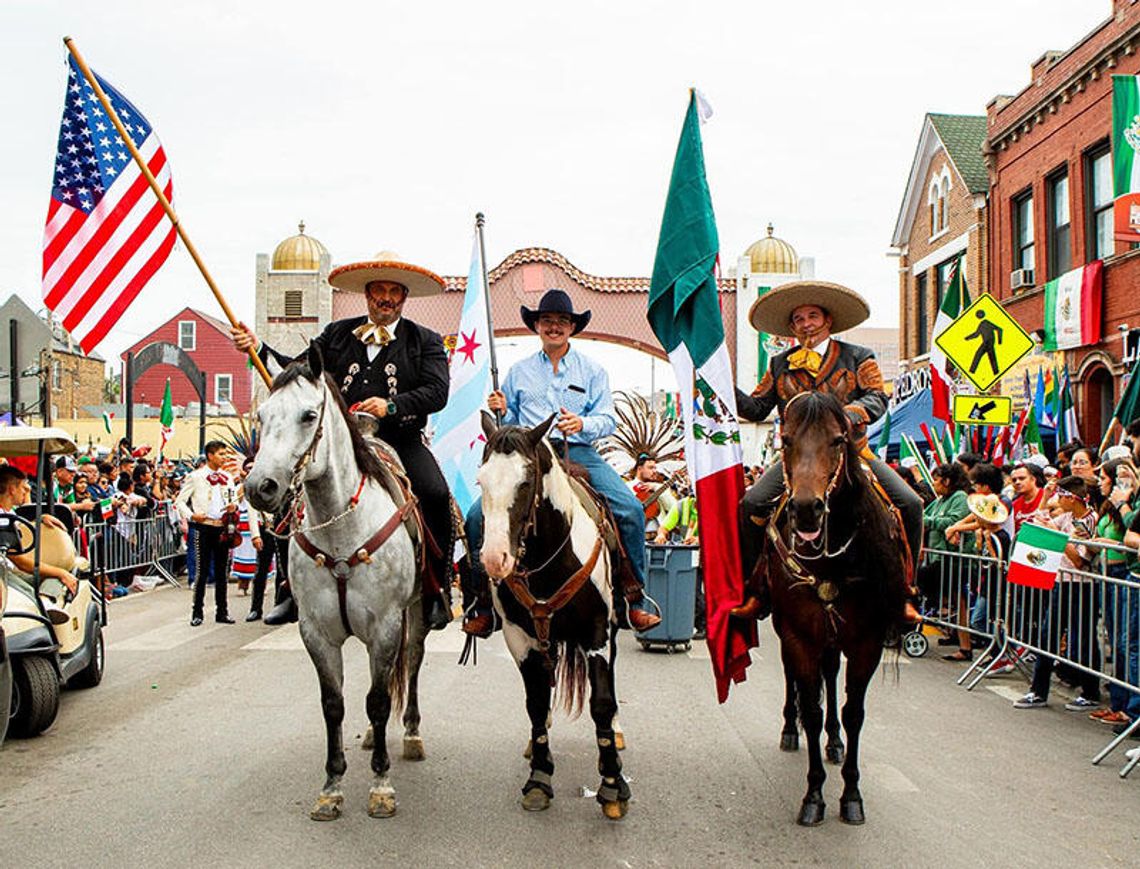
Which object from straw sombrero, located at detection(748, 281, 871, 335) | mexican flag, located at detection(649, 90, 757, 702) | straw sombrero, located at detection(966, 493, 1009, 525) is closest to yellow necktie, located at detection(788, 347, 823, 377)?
straw sombrero, located at detection(748, 281, 871, 335)

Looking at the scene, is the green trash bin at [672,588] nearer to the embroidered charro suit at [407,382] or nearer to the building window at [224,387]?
the embroidered charro suit at [407,382]

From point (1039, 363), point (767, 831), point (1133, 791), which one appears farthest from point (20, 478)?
point (1039, 363)

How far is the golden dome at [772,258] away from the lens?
36156 millimetres

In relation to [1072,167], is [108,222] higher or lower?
lower

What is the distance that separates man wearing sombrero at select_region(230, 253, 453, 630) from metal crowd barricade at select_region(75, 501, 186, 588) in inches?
325

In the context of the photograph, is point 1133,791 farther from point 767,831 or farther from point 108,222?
point 108,222

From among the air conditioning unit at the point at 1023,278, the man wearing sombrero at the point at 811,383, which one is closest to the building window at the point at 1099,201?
the air conditioning unit at the point at 1023,278

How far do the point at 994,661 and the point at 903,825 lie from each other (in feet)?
15.4

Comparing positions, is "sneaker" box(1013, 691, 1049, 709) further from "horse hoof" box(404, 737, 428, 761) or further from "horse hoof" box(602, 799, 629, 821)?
"horse hoof" box(404, 737, 428, 761)

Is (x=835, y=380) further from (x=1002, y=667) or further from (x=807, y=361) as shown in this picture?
(x=1002, y=667)

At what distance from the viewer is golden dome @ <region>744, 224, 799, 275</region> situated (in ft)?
119

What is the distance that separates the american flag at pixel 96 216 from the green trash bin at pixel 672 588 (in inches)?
225

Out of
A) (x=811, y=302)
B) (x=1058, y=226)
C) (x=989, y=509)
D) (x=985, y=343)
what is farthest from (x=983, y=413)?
(x=1058, y=226)

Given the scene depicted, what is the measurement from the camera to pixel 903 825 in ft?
17.1
